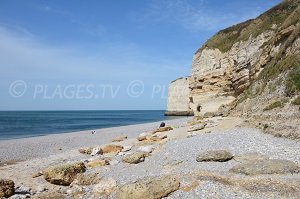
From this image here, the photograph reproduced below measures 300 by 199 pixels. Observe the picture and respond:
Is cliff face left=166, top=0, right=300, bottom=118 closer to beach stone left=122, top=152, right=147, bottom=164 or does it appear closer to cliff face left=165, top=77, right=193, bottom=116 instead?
beach stone left=122, top=152, right=147, bottom=164

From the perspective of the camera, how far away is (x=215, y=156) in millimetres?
12172

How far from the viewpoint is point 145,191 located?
370 inches

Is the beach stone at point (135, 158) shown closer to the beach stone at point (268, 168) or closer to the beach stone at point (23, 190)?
the beach stone at point (23, 190)

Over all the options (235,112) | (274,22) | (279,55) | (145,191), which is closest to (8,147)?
(235,112)

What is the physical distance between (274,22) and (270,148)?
897 inches

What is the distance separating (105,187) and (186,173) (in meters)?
2.89

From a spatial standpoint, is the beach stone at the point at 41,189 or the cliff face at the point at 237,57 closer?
the beach stone at the point at 41,189

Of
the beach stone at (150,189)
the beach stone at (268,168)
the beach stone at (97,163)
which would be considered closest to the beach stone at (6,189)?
the beach stone at (97,163)

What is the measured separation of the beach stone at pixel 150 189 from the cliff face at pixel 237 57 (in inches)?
641

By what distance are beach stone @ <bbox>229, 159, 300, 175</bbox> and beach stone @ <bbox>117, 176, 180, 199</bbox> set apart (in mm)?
2318

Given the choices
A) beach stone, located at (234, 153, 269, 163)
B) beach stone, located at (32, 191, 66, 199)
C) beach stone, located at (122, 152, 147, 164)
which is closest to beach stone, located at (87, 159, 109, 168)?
beach stone, located at (122, 152, 147, 164)

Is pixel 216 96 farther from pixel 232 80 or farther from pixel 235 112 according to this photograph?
pixel 235 112

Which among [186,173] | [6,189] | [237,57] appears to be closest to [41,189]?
[6,189]

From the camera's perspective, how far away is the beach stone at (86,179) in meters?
11.7
